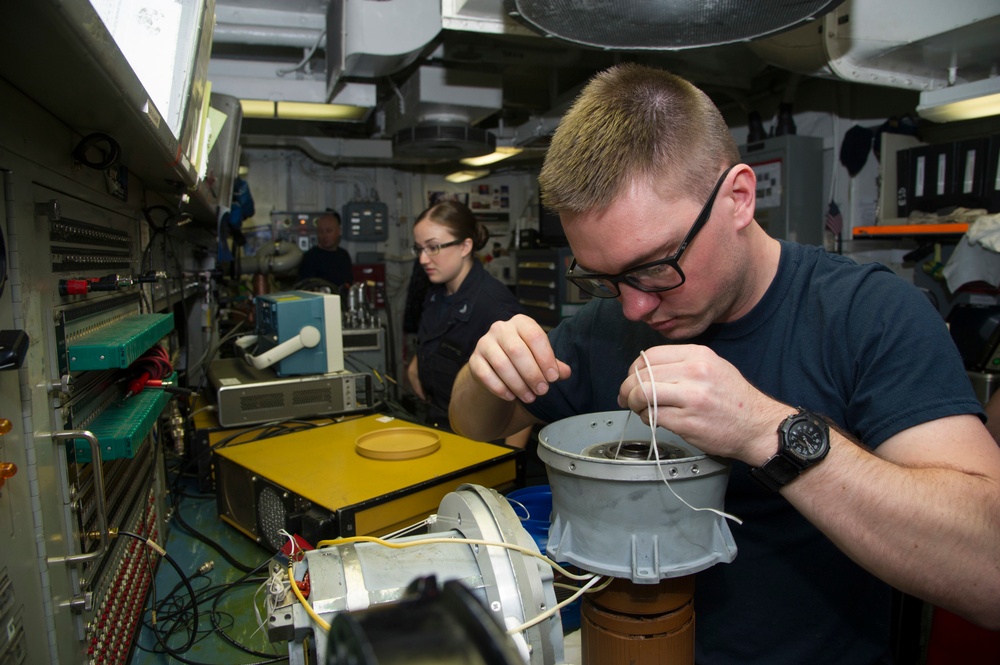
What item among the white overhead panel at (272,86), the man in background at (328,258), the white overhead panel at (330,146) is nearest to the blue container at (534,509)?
the white overhead panel at (272,86)

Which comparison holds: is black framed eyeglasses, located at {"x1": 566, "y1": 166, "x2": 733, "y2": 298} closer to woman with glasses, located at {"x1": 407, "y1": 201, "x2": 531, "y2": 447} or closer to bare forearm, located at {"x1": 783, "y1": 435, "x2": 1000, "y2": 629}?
bare forearm, located at {"x1": 783, "y1": 435, "x2": 1000, "y2": 629}

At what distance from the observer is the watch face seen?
2.49 feet

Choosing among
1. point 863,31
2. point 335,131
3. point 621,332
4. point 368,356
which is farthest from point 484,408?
point 335,131

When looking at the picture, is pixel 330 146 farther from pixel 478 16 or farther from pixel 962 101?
pixel 962 101

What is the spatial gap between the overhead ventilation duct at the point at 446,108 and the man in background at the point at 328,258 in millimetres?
2427

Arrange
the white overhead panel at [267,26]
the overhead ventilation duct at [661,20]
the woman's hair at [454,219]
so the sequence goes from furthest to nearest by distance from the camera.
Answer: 1. the white overhead panel at [267,26]
2. the woman's hair at [454,219]
3. the overhead ventilation duct at [661,20]

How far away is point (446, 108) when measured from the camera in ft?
12.3

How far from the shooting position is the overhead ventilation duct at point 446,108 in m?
3.64

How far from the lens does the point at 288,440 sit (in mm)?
1831

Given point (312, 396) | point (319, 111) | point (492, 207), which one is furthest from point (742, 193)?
point (492, 207)

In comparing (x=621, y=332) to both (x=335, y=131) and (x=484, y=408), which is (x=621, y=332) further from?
(x=335, y=131)

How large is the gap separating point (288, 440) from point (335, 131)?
5.09 m

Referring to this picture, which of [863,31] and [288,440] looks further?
[863,31]

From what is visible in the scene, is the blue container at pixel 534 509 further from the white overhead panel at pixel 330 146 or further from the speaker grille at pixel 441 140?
the white overhead panel at pixel 330 146
